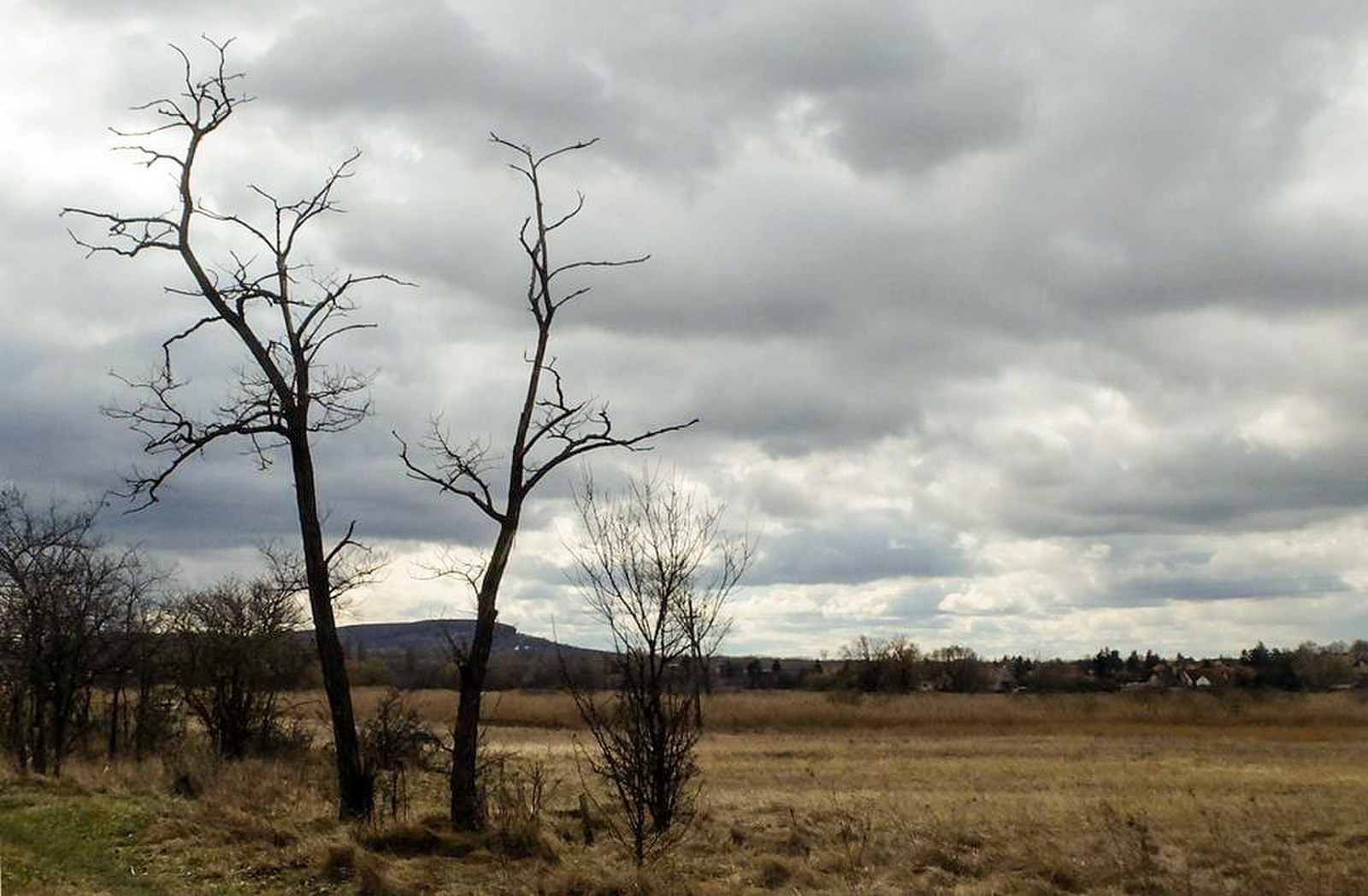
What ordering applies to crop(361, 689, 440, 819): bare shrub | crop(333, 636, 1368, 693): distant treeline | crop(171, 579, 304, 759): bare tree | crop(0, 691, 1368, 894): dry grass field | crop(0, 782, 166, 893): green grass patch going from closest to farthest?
crop(0, 782, 166, 893): green grass patch
crop(0, 691, 1368, 894): dry grass field
crop(361, 689, 440, 819): bare shrub
crop(171, 579, 304, 759): bare tree
crop(333, 636, 1368, 693): distant treeline

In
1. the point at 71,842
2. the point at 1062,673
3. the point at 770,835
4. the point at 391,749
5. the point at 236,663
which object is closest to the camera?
the point at 71,842

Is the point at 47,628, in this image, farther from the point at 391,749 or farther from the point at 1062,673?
the point at 1062,673

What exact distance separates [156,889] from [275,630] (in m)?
17.4

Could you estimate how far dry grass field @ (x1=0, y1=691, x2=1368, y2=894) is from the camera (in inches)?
498

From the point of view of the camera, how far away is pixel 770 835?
1769 centimetres

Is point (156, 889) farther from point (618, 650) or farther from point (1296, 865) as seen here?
point (1296, 865)

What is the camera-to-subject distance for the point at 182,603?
103ft

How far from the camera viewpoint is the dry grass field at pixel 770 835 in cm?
1265

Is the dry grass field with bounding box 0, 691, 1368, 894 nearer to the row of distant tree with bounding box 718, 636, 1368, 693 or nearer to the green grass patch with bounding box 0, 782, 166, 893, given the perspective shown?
the green grass patch with bounding box 0, 782, 166, 893

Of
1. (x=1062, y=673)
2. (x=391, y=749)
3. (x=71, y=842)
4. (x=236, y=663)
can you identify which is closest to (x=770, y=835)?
(x=391, y=749)

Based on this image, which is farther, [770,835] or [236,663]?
[236,663]

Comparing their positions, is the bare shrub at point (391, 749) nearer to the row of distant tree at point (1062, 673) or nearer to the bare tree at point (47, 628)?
the bare tree at point (47, 628)

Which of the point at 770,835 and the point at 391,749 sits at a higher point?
the point at 391,749

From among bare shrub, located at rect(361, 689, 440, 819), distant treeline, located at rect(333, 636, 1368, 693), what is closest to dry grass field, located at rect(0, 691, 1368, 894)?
bare shrub, located at rect(361, 689, 440, 819)
